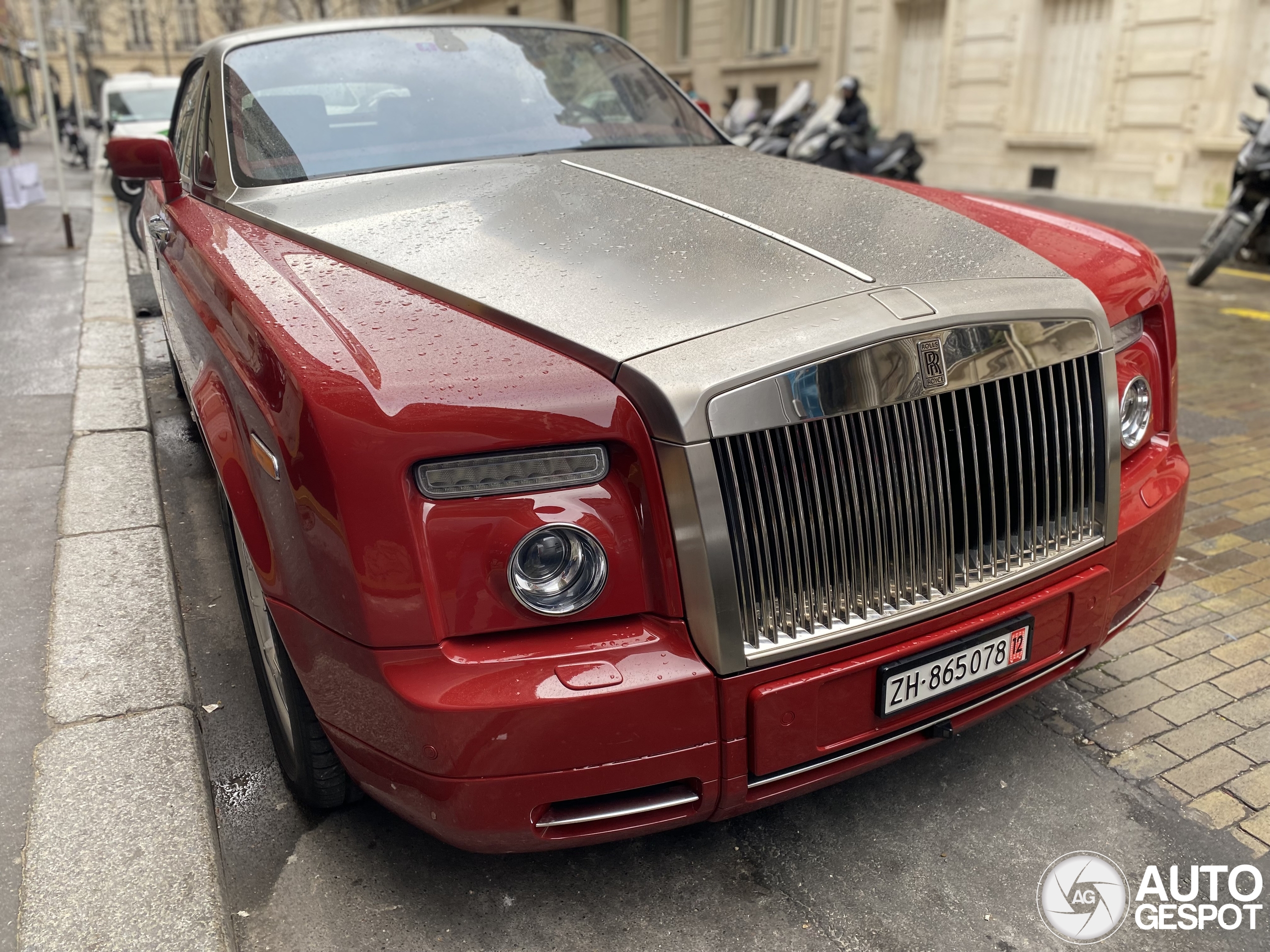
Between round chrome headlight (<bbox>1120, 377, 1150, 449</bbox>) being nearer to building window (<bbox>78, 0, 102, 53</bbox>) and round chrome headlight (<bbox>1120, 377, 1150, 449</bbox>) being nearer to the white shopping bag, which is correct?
the white shopping bag

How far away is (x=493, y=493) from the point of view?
1751mm

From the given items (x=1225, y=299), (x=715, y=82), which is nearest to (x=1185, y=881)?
(x=1225, y=299)

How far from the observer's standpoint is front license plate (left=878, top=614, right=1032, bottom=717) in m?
1.98

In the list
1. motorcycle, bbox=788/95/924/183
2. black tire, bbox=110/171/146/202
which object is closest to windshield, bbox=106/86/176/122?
black tire, bbox=110/171/146/202

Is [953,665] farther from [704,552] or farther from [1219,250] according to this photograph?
[1219,250]

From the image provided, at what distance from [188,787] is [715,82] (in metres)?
23.1

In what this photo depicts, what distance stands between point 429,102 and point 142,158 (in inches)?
36.7

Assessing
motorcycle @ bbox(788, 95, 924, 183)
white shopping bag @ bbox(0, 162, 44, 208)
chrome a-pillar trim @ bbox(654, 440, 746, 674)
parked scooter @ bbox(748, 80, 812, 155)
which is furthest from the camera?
parked scooter @ bbox(748, 80, 812, 155)

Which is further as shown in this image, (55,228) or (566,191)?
(55,228)

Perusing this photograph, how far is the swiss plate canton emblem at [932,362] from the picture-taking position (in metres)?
1.90

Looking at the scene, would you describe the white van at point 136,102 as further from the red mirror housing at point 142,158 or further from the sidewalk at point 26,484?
the red mirror housing at point 142,158

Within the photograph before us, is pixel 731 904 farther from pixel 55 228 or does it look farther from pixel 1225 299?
pixel 55 228

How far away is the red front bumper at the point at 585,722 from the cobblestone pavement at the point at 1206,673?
0.86 m

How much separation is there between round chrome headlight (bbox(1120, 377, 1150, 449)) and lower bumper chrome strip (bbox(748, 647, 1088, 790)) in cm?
53
